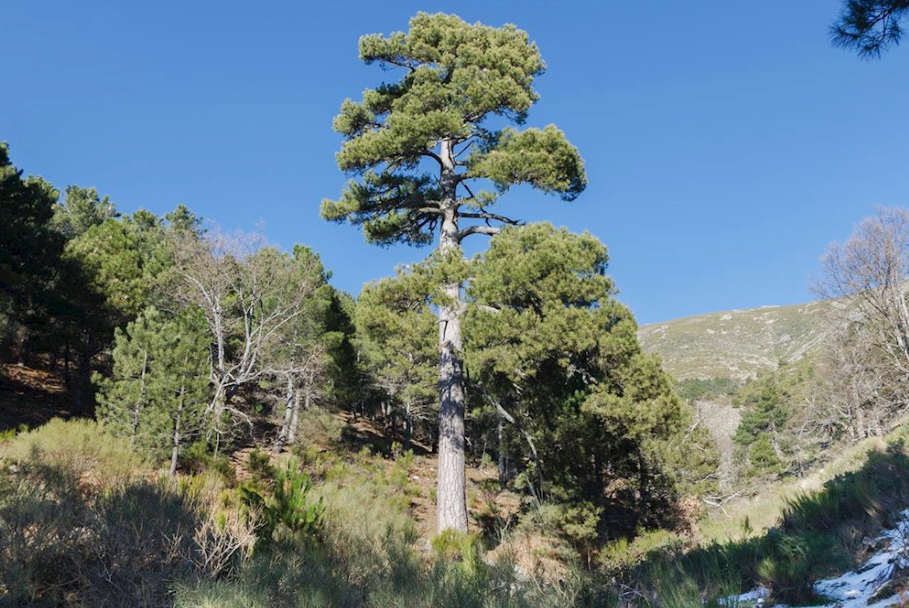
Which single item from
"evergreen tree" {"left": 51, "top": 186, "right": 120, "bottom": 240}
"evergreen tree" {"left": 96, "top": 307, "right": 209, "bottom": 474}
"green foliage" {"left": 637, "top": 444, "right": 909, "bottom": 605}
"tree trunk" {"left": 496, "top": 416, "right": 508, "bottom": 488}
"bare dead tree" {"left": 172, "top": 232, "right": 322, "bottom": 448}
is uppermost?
"evergreen tree" {"left": 51, "top": 186, "right": 120, "bottom": 240}

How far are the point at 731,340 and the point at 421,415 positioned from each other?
140476 mm

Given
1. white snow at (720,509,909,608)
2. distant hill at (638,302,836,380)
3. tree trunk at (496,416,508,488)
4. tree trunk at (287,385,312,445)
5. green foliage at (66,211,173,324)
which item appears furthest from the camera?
distant hill at (638,302,836,380)

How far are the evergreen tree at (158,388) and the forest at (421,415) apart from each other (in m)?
0.07

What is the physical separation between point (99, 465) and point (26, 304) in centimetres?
1164

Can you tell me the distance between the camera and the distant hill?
112m

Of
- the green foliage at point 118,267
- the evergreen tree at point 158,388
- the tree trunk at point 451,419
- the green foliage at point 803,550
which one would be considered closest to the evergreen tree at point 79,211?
the green foliage at point 118,267

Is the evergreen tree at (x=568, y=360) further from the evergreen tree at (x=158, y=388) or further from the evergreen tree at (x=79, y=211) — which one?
the evergreen tree at (x=79, y=211)

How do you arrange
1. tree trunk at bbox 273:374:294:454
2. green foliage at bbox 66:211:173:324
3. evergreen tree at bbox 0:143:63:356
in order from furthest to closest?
tree trunk at bbox 273:374:294:454, green foliage at bbox 66:211:173:324, evergreen tree at bbox 0:143:63:356

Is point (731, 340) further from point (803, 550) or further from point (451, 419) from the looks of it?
point (803, 550)

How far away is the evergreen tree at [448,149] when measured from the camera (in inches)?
429

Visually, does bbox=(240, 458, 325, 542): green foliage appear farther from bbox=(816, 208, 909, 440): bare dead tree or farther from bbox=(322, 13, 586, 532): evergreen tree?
bbox=(816, 208, 909, 440): bare dead tree

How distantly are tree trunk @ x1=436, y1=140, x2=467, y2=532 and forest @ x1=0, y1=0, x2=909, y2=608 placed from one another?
0.19 ft

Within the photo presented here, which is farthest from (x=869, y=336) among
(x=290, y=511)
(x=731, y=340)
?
(x=731, y=340)

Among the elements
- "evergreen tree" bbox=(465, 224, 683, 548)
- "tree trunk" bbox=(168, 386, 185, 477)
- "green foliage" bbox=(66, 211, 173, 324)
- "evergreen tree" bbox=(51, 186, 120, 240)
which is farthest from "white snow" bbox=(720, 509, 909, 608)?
"evergreen tree" bbox=(51, 186, 120, 240)
